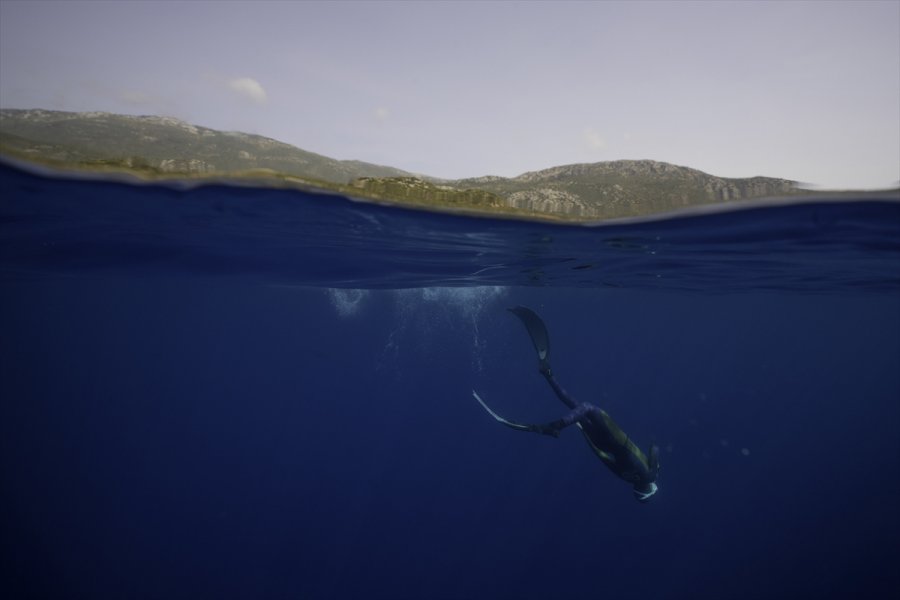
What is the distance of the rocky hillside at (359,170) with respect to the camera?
843 cm

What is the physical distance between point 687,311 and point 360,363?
188 ft

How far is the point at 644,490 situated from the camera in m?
10.4

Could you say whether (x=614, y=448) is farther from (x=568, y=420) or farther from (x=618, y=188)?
(x=618, y=188)

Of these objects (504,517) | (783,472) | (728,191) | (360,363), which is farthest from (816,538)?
(360,363)

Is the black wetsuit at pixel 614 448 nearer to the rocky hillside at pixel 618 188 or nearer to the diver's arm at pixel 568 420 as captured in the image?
the diver's arm at pixel 568 420

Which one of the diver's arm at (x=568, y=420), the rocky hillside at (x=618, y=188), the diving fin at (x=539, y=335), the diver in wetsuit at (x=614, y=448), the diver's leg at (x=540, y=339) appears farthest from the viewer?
the diving fin at (x=539, y=335)

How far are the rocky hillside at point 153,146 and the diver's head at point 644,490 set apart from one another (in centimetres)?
939

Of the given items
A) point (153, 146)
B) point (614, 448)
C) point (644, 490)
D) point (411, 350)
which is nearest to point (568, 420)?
point (614, 448)

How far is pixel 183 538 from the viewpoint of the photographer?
101 ft

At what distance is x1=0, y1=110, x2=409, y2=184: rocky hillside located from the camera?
8.28 meters

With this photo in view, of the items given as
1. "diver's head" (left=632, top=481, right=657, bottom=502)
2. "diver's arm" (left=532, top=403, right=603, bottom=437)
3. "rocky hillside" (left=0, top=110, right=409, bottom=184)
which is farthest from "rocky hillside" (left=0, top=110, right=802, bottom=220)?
"diver's head" (left=632, top=481, right=657, bottom=502)

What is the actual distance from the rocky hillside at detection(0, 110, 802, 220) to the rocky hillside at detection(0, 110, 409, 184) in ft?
0.06

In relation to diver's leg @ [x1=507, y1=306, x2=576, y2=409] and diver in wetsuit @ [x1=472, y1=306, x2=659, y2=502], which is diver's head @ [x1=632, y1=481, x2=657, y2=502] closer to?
diver in wetsuit @ [x1=472, y1=306, x2=659, y2=502]

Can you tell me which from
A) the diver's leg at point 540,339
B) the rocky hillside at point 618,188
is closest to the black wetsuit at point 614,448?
the diver's leg at point 540,339
